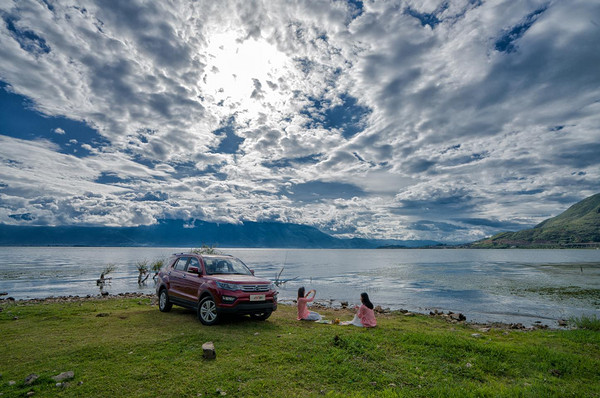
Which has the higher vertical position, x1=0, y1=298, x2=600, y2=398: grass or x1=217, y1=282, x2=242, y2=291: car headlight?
x1=217, y1=282, x2=242, y2=291: car headlight

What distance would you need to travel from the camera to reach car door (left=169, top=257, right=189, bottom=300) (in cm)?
1300

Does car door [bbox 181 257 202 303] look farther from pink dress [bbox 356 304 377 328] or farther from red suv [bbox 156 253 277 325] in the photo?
pink dress [bbox 356 304 377 328]

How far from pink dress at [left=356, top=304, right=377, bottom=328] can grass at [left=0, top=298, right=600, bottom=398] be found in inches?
70.3

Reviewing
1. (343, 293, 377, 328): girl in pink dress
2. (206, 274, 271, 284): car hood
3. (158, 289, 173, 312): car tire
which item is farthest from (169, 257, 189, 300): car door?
(343, 293, 377, 328): girl in pink dress

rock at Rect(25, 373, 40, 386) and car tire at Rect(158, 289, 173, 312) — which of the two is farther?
car tire at Rect(158, 289, 173, 312)

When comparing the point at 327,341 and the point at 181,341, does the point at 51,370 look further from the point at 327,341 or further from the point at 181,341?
the point at 327,341

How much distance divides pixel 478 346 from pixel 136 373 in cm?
952

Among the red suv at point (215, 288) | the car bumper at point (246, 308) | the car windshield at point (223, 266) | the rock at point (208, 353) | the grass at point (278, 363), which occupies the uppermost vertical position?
the car windshield at point (223, 266)

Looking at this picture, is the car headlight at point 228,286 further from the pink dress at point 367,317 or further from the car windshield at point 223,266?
the pink dress at point 367,317

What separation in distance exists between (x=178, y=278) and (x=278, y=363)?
7.32 meters

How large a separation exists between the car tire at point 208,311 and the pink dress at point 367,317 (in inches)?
246

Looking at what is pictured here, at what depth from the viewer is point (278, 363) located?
25.3 ft

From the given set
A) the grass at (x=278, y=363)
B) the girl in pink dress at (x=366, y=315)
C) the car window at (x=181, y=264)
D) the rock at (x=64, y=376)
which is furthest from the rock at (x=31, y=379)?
the girl in pink dress at (x=366, y=315)

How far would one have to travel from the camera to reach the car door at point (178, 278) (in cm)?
1300
